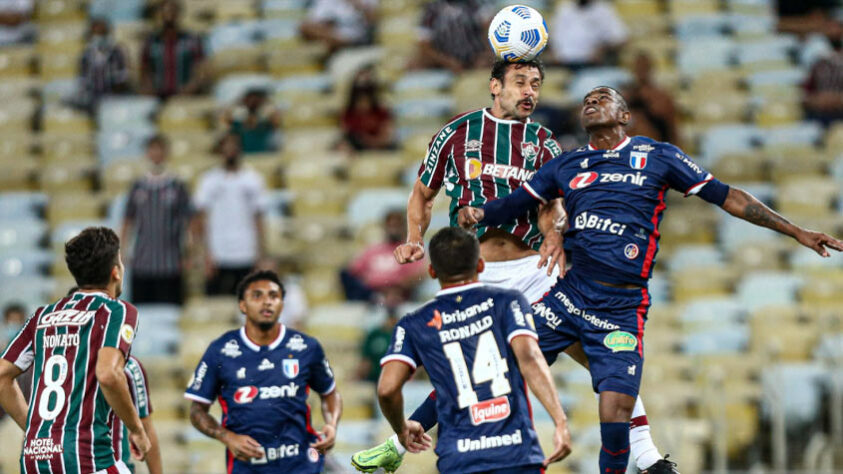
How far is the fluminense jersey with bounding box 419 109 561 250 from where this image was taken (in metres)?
8.52

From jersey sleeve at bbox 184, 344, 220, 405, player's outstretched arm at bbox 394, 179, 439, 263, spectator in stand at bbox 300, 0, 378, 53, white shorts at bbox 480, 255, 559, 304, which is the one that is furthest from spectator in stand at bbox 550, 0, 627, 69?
jersey sleeve at bbox 184, 344, 220, 405

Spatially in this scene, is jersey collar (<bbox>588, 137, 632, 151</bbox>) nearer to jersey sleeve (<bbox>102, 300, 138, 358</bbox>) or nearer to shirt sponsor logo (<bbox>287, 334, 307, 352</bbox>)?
shirt sponsor logo (<bbox>287, 334, 307, 352</bbox>)

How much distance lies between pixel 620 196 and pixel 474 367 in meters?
1.68

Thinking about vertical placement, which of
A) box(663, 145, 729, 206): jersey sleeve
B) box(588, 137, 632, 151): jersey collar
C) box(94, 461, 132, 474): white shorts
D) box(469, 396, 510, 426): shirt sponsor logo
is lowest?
box(94, 461, 132, 474): white shorts

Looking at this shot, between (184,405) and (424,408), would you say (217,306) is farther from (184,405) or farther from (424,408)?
(424,408)

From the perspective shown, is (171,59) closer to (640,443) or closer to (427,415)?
(427,415)

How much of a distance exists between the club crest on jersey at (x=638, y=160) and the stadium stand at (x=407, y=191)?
3.97 meters

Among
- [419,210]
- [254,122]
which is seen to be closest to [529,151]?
[419,210]

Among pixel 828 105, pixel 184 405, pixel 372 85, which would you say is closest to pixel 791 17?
pixel 828 105

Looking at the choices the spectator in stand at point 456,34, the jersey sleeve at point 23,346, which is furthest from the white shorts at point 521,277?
the spectator in stand at point 456,34

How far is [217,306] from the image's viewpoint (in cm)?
1436

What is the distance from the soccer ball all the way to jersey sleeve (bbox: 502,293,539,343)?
6.46 feet

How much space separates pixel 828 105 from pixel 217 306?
757cm

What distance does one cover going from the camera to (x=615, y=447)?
7906 mm
